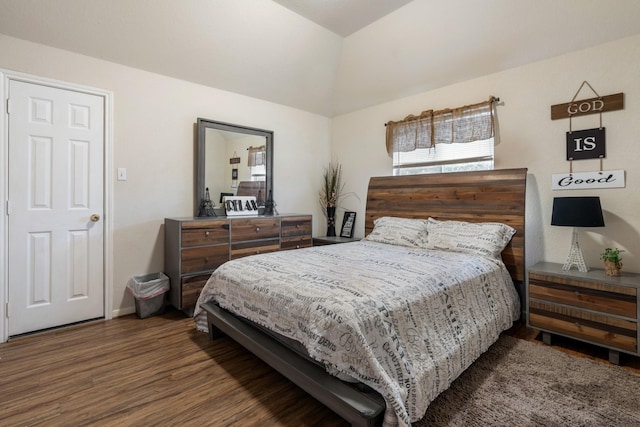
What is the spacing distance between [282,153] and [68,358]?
3.08 meters

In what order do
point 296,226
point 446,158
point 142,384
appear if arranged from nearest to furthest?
point 142,384
point 446,158
point 296,226

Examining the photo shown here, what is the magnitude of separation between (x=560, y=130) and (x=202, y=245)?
3.51 metres

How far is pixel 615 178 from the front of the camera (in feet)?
8.27

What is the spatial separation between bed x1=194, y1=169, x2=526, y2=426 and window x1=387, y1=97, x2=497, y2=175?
336mm

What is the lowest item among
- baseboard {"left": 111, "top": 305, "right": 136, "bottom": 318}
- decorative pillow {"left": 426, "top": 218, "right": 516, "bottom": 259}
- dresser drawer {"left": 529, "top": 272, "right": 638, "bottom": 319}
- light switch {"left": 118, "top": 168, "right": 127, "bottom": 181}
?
baseboard {"left": 111, "top": 305, "right": 136, "bottom": 318}

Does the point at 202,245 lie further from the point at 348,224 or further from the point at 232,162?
the point at 348,224

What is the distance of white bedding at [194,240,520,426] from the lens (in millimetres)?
1404

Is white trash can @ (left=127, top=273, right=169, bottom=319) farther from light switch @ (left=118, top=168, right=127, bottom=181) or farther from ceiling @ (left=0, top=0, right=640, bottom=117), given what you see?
ceiling @ (left=0, top=0, right=640, bottom=117)

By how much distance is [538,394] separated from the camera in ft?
5.82

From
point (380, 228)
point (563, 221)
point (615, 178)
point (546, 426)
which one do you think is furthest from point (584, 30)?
point (546, 426)

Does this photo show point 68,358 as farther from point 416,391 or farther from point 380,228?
point 380,228

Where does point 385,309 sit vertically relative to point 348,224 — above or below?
below

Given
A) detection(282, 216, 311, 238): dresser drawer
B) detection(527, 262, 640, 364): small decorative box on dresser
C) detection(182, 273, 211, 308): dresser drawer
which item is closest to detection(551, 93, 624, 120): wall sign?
detection(527, 262, 640, 364): small decorative box on dresser

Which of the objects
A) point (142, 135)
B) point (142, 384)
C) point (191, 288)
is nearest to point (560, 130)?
point (191, 288)
